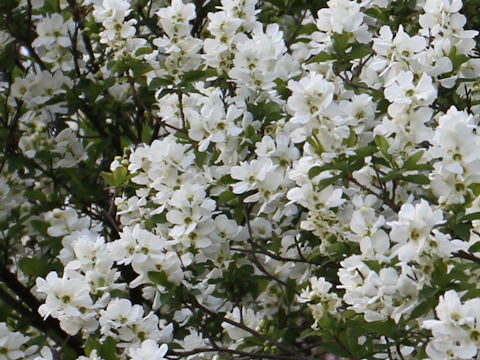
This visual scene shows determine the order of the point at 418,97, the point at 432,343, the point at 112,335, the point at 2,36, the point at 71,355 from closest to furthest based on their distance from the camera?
the point at 432,343 → the point at 418,97 → the point at 112,335 → the point at 71,355 → the point at 2,36

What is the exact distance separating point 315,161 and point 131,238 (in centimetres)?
50

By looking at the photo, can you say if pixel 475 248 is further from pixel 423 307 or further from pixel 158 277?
pixel 158 277

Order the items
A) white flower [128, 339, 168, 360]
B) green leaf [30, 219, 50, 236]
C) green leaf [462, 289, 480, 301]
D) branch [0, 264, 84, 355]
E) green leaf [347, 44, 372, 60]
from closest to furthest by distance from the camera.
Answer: green leaf [462, 289, 480, 301] < white flower [128, 339, 168, 360] < green leaf [347, 44, 372, 60] < green leaf [30, 219, 50, 236] < branch [0, 264, 84, 355]

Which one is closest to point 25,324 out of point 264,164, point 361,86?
point 264,164

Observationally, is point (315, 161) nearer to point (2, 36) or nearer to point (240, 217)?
point (240, 217)

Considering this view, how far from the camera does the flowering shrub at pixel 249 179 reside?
2.00 meters

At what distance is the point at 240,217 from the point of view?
8.61 ft

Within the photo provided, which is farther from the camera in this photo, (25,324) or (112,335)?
(25,324)

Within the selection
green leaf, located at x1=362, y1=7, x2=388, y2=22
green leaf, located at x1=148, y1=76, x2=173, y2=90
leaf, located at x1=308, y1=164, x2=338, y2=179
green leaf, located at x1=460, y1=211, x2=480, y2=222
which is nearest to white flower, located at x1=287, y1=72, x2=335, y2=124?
leaf, located at x1=308, y1=164, x2=338, y2=179

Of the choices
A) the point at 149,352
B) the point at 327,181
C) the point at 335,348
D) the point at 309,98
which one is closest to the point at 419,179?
the point at 327,181

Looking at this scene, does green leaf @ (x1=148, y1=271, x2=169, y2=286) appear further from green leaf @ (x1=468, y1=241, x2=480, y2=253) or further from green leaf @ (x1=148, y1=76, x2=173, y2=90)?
green leaf @ (x1=468, y1=241, x2=480, y2=253)

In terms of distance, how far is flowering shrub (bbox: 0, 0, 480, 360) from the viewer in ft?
6.55

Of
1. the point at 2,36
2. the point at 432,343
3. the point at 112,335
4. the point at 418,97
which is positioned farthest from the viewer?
the point at 2,36

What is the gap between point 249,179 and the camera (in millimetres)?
2330
